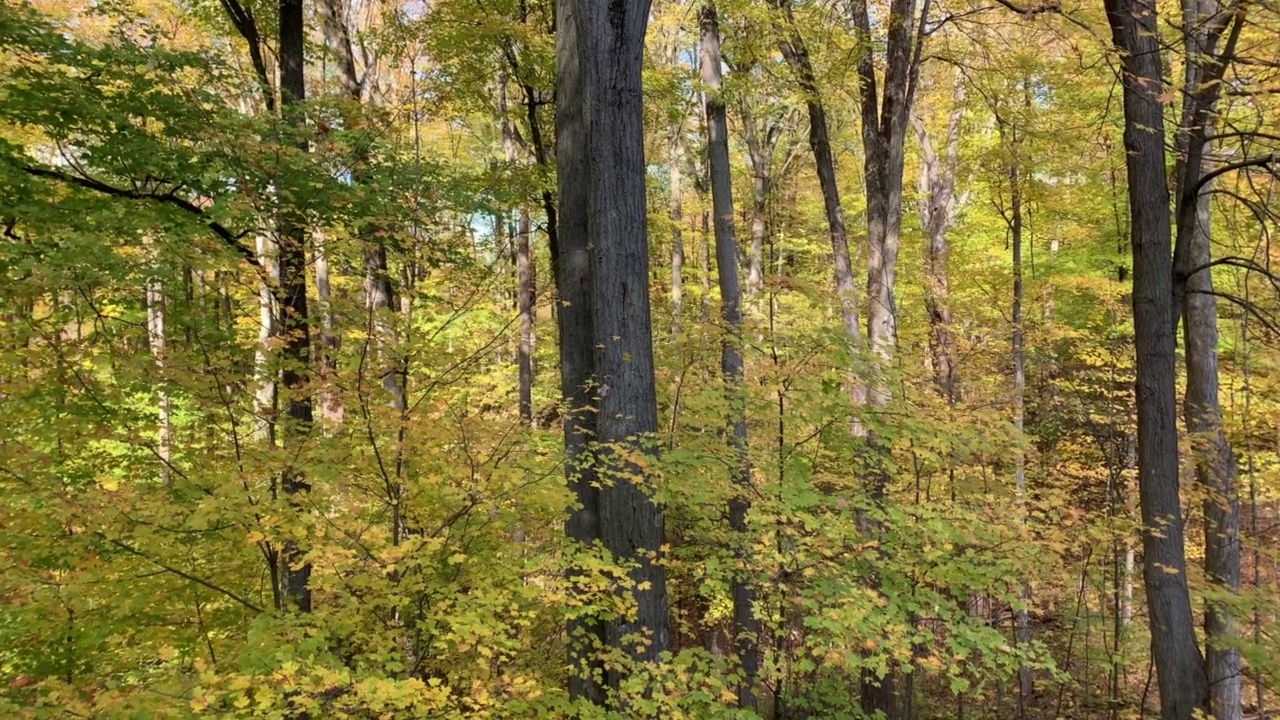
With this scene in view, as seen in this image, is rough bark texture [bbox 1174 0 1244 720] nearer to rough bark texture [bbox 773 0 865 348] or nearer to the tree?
rough bark texture [bbox 773 0 865 348]

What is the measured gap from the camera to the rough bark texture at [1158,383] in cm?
492

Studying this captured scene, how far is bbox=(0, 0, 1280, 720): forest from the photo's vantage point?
134 inches

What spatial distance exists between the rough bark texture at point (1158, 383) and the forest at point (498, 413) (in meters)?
0.03

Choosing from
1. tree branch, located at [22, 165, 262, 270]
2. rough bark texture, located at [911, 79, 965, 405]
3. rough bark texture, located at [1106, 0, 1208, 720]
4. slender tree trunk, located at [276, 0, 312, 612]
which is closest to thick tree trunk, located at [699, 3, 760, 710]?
rough bark texture, located at [1106, 0, 1208, 720]

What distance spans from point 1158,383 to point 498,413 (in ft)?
19.8

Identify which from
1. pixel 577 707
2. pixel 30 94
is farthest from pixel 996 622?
pixel 30 94

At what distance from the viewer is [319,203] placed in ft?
16.6

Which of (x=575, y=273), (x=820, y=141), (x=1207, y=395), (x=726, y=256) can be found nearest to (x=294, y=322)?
(x=575, y=273)

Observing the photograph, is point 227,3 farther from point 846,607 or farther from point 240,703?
point 846,607

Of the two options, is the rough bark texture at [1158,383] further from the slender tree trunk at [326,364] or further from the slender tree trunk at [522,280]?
the slender tree trunk at [522,280]

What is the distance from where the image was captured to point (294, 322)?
4215 mm

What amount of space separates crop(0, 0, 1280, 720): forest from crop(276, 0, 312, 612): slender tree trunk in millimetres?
51

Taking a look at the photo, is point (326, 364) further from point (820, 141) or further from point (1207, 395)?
point (1207, 395)

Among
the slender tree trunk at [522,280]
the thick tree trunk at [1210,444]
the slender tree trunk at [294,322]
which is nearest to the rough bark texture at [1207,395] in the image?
the thick tree trunk at [1210,444]
